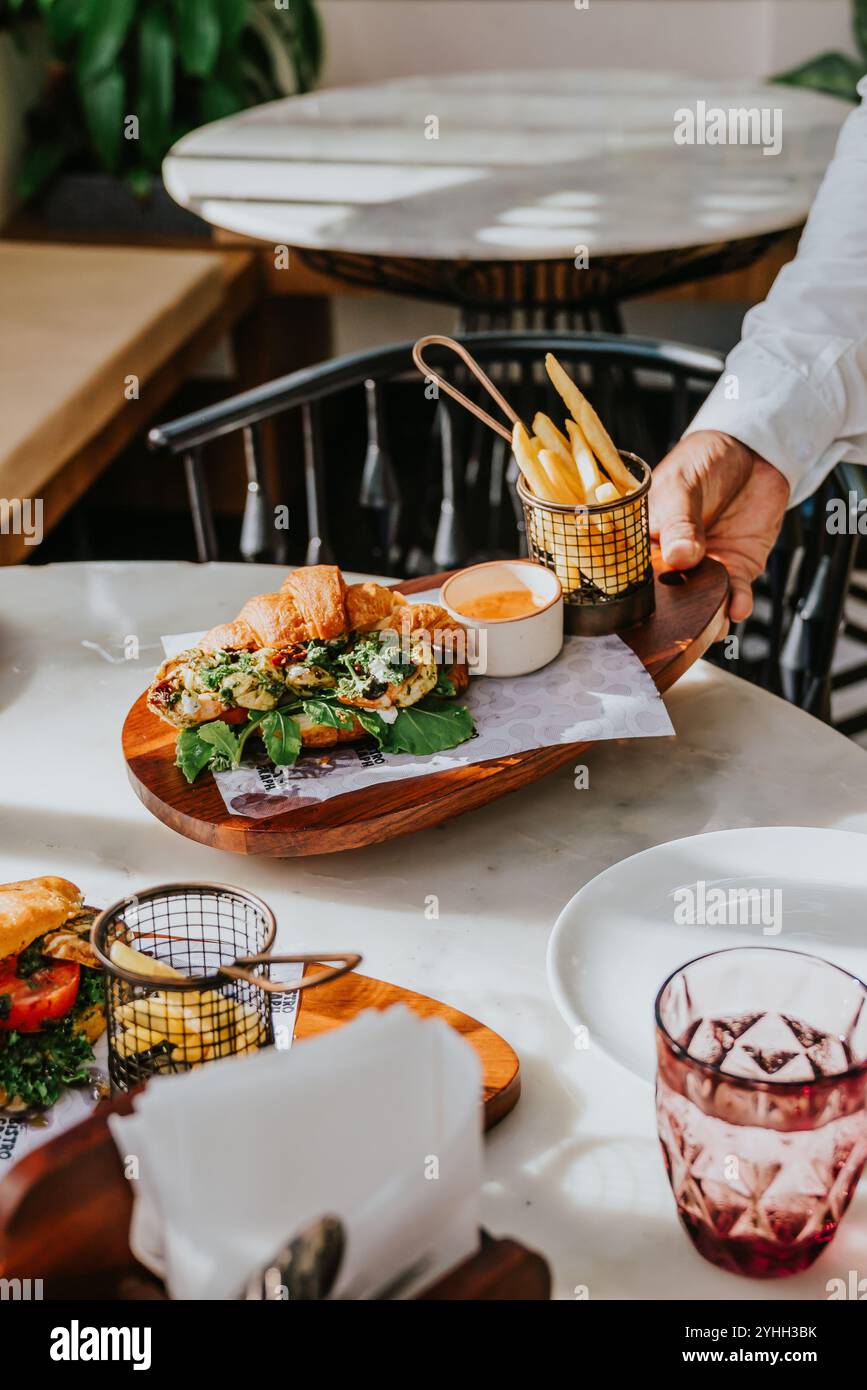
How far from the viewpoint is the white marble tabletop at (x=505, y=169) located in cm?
262

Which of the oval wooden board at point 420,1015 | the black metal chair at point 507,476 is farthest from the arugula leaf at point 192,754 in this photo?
the black metal chair at point 507,476

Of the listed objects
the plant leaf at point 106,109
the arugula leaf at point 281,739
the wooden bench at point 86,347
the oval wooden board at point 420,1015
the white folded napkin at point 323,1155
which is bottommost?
the wooden bench at point 86,347

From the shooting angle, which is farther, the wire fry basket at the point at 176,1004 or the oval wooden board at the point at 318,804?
the oval wooden board at the point at 318,804

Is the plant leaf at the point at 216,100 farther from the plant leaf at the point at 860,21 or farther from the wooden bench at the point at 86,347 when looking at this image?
the plant leaf at the point at 860,21

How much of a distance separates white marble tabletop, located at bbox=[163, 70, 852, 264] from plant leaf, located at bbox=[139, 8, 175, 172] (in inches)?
14.6

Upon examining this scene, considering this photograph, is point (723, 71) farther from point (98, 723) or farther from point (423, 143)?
point (98, 723)

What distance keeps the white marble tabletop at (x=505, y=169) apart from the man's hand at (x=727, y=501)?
1.13m

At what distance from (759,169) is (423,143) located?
2.49 feet

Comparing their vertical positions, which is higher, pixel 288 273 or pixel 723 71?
pixel 723 71

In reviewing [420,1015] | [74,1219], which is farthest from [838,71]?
[74,1219]

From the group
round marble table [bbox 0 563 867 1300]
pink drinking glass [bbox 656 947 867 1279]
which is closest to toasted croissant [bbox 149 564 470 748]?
round marble table [bbox 0 563 867 1300]

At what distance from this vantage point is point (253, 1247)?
19.2 inches

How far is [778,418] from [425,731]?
65cm
